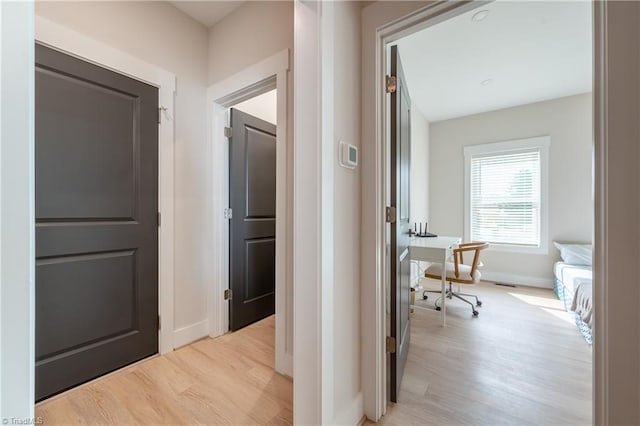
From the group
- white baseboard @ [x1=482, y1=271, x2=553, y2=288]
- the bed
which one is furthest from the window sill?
white baseboard @ [x1=482, y1=271, x2=553, y2=288]

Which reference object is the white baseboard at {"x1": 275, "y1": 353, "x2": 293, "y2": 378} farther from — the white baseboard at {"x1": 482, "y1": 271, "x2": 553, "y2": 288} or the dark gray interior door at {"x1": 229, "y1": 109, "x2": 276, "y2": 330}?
the white baseboard at {"x1": 482, "y1": 271, "x2": 553, "y2": 288}

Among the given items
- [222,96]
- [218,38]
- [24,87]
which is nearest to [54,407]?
[24,87]

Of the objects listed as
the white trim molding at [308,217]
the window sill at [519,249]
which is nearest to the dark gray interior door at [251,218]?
the white trim molding at [308,217]

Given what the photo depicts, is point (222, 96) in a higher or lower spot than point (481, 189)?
higher

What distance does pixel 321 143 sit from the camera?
3.44ft

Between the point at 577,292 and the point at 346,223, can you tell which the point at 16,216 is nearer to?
the point at 346,223

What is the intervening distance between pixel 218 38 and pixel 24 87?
7.54ft

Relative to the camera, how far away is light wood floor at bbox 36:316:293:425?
133 centimetres

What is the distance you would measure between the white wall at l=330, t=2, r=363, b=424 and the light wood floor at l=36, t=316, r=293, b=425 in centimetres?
41

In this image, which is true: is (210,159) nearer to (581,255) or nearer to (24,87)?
(24,87)

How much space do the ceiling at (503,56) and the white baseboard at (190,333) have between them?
3.18 metres

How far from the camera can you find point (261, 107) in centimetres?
261
